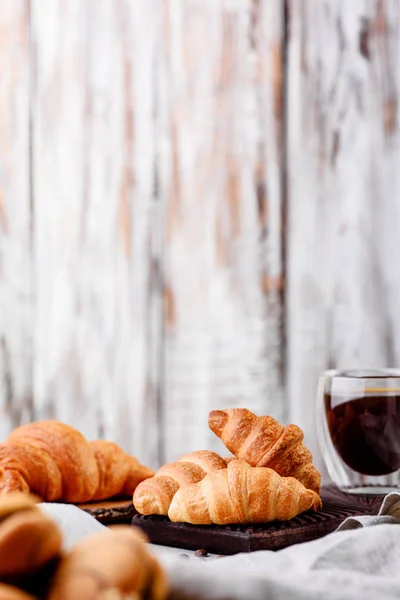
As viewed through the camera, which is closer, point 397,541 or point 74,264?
point 397,541

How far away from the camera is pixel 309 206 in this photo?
1848 mm

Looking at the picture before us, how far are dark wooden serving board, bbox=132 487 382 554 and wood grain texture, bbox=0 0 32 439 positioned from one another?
100cm

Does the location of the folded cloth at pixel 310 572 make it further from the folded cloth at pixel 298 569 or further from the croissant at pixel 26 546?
the croissant at pixel 26 546

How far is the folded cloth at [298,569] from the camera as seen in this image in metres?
0.54

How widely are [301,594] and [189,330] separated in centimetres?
129

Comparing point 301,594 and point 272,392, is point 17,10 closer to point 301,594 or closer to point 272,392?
point 272,392

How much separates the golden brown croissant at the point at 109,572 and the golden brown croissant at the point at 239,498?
0.37 m

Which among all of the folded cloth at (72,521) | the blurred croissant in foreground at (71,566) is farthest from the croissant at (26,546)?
the folded cloth at (72,521)

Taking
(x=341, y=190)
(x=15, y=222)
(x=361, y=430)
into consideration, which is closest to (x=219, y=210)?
(x=341, y=190)

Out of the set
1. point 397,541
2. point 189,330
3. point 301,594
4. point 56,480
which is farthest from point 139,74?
point 301,594

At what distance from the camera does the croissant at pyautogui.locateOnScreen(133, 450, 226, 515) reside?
0.92m

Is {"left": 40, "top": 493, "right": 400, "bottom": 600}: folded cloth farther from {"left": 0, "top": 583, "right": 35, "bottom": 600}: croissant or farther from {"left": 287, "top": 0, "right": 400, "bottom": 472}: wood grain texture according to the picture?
{"left": 287, "top": 0, "right": 400, "bottom": 472}: wood grain texture

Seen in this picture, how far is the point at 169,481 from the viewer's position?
3.09ft

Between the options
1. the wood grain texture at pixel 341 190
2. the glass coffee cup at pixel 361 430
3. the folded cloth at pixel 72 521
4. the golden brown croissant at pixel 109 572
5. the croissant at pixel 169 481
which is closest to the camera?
the golden brown croissant at pixel 109 572
